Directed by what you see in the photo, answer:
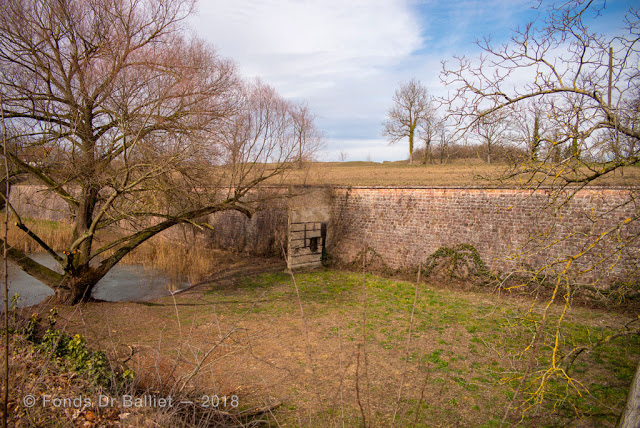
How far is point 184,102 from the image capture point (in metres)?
9.20

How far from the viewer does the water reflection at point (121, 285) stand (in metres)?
10.8

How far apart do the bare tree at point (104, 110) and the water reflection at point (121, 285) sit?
176 cm

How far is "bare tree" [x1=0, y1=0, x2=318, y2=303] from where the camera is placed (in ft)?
26.9

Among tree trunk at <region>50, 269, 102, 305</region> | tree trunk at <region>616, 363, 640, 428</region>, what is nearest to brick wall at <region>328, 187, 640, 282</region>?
tree trunk at <region>616, 363, 640, 428</region>

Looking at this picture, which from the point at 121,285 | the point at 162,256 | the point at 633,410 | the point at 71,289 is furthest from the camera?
the point at 162,256

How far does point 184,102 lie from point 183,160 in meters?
1.61

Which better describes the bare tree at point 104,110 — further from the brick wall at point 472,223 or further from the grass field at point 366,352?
the brick wall at point 472,223

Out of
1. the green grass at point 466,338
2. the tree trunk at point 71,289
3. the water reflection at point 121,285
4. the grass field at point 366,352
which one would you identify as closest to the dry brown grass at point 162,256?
the water reflection at point 121,285

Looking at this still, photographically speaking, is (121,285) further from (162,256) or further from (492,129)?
(492,129)

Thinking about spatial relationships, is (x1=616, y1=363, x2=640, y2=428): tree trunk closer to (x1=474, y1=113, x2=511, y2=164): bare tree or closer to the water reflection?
(x1=474, y1=113, x2=511, y2=164): bare tree

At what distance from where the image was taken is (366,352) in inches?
261

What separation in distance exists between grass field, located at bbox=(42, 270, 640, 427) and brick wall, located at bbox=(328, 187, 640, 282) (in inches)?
50.5

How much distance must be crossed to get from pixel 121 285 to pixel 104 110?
5.91 m

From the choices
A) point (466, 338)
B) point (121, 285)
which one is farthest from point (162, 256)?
point (466, 338)
